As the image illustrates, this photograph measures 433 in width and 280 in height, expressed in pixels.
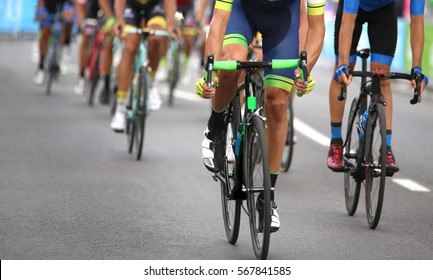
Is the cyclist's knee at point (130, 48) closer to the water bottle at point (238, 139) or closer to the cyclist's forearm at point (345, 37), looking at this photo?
the cyclist's forearm at point (345, 37)

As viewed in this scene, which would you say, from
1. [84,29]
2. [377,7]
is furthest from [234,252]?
[84,29]

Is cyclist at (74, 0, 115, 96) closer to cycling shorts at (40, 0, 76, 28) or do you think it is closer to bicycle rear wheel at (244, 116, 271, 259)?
cycling shorts at (40, 0, 76, 28)

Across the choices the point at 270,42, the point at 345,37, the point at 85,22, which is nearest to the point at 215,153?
the point at 270,42

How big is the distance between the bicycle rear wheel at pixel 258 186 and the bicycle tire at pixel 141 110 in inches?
192

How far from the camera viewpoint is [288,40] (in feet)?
25.8

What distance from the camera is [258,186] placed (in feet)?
24.1

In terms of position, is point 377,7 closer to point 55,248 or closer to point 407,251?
point 407,251

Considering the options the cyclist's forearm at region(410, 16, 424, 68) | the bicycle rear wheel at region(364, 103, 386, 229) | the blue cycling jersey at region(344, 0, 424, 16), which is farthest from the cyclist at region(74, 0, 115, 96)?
the bicycle rear wheel at region(364, 103, 386, 229)

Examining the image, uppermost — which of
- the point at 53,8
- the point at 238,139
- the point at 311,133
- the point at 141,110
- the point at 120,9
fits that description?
the point at 238,139

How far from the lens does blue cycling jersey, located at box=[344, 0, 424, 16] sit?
29.8ft

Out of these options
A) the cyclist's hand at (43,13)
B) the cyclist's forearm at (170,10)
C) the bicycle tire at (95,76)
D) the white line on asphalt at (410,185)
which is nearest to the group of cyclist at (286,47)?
the white line on asphalt at (410,185)

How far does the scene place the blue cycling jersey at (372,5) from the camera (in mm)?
9086

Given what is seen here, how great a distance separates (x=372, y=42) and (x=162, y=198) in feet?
6.85

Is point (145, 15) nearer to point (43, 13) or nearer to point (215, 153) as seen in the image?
point (215, 153)
